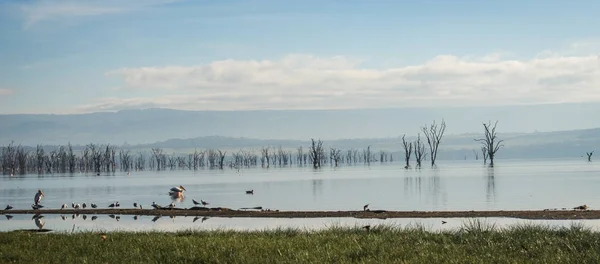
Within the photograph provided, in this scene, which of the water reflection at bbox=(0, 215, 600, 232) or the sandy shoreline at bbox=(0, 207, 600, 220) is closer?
the water reflection at bbox=(0, 215, 600, 232)

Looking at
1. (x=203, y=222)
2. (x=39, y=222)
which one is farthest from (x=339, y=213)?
(x=39, y=222)

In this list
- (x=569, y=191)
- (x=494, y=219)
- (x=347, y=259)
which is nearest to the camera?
(x=347, y=259)

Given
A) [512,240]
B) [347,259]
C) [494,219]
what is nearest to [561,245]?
[512,240]

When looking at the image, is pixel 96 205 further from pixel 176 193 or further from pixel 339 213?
pixel 339 213

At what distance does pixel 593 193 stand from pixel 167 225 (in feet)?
77.9

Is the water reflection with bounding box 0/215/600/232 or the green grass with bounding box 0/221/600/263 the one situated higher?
the green grass with bounding box 0/221/600/263

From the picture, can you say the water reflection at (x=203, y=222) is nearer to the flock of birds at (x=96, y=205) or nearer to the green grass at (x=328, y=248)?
the flock of birds at (x=96, y=205)

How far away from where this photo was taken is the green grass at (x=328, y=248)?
12195 millimetres

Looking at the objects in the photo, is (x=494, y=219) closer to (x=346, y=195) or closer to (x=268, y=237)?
(x=268, y=237)

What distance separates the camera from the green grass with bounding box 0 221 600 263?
12.2 m

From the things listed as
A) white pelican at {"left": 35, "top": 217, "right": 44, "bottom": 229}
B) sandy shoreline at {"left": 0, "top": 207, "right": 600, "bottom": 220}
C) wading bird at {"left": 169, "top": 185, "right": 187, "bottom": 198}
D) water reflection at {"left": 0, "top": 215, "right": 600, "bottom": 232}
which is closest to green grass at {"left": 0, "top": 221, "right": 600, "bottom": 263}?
water reflection at {"left": 0, "top": 215, "right": 600, "bottom": 232}

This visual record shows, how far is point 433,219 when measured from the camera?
2612cm

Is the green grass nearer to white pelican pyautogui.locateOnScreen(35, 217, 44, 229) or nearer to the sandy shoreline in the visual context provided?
white pelican pyautogui.locateOnScreen(35, 217, 44, 229)

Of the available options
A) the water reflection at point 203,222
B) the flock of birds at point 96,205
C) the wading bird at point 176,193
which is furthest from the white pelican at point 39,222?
the wading bird at point 176,193
